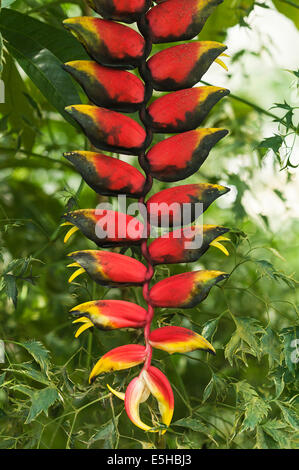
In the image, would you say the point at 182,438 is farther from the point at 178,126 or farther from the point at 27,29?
the point at 27,29

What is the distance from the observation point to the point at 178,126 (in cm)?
43

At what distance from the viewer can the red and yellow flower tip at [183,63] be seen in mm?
426

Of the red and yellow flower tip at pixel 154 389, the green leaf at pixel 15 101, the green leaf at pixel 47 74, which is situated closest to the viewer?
the red and yellow flower tip at pixel 154 389

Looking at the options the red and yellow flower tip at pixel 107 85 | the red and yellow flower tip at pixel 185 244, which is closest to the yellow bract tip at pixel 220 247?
the red and yellow flower tip at pixel 185 244

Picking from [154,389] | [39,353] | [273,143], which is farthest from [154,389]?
[273,143]

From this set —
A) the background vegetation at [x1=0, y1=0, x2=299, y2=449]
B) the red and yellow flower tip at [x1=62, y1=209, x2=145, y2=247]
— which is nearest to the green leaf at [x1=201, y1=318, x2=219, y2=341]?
the background vegetation at [x1=0, y1=0, x2=299, y2=449]

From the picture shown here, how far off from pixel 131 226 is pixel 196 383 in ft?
1.43

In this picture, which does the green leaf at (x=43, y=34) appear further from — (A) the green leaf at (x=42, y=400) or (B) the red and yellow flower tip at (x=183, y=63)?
(A) the green leaf at (x=42, y=400)

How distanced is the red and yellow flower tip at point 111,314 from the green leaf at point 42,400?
7cm

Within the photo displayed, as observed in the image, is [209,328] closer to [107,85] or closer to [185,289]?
[185,289]

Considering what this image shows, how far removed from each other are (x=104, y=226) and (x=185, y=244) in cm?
6

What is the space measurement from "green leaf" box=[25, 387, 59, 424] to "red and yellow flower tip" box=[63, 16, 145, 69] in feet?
0.77

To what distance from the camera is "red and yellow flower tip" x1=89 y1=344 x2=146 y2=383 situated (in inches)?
16.2

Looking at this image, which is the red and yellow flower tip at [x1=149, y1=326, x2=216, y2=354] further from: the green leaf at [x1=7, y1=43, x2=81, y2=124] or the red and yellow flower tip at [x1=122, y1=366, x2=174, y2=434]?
the green leaf at [x1=7, y1=43, x2=81, y2=124]
